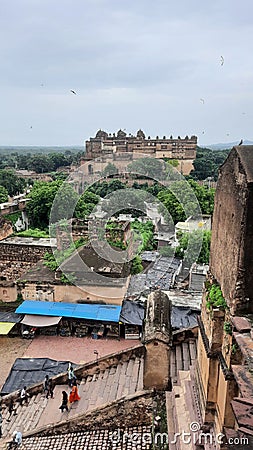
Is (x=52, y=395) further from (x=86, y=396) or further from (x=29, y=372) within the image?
(x=29, y=372)

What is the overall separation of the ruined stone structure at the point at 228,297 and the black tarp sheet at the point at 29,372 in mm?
7034

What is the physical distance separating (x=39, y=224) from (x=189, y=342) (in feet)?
94.0

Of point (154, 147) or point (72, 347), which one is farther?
point (154, 147)

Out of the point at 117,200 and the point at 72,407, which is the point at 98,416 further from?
the point at 117,200

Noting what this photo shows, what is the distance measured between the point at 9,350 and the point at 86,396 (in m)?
6.61

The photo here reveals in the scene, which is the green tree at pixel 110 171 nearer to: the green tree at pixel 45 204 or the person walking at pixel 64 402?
the green tree at pixel 45 204

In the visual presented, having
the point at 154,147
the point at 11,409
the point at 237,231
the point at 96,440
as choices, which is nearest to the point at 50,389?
the point at 11,409

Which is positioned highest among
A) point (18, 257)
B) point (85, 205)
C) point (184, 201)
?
point (184, 201)

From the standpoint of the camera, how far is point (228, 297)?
236 inches

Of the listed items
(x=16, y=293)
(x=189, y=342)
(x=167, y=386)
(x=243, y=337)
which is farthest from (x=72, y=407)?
(x=16, y=293)

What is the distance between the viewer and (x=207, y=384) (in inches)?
254

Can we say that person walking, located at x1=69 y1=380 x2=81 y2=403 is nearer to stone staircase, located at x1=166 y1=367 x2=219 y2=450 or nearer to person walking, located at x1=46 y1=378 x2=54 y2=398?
person walking, located at x1=46 y1=378 x2=54 y2=398

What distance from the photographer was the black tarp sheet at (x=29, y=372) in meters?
12.0

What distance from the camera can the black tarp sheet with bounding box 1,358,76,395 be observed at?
12004mm
